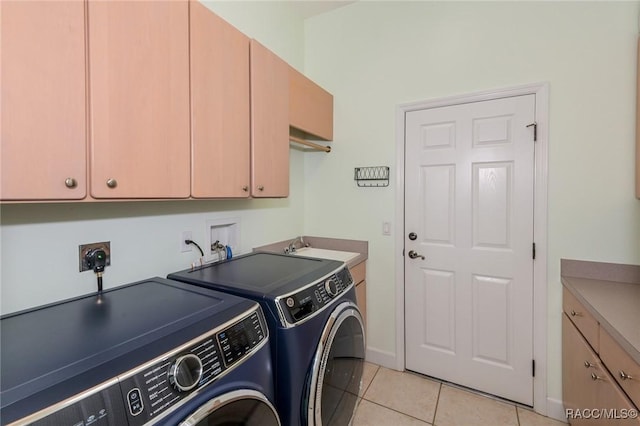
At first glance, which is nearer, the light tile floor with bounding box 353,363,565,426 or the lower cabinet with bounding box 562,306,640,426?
the lower cabinet with bounding box 562,306,640,426

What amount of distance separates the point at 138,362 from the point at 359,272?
174 centimetres

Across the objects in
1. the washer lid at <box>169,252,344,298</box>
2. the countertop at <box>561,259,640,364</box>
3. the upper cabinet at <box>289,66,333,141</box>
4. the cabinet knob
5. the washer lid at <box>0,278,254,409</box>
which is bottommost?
the countertop at <box>561,259,640,364</box>

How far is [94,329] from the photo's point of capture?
2.66 ft

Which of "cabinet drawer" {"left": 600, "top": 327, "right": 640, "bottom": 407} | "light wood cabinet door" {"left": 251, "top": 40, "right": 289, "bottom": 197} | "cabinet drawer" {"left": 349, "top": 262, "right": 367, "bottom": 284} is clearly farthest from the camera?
"cabinet drawer" {"left": 349, "top": 262, "right": 367, "bottom": 284}

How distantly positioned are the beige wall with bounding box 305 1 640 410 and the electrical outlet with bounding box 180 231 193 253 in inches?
47.9

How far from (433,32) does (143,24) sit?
1.93 meters

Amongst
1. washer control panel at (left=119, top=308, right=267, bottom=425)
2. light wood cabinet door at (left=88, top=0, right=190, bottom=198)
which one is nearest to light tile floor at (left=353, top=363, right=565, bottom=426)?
washer control panel at (left=119, top=308, right=267, bottom=425)

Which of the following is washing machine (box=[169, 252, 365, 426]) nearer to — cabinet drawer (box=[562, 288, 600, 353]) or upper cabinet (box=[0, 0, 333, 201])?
upper cabinet (box=[0, 0, 333, 201])

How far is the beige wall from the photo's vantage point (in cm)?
→ 166

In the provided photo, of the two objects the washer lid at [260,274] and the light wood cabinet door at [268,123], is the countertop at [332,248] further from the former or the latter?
the light wood cabinet door at [268,123]

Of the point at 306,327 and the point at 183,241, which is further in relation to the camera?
the point at 183,241

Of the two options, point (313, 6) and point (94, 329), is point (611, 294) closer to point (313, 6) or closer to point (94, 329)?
point (94, 329)

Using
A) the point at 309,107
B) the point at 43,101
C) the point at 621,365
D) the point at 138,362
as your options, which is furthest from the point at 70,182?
the point at 621,365

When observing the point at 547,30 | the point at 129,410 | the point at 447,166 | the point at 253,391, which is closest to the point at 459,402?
the point at 447,166
